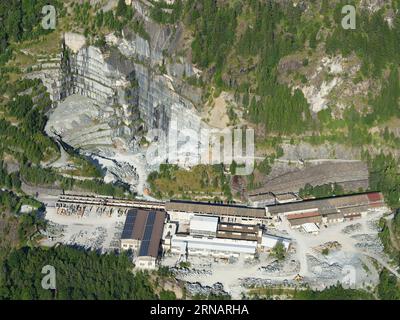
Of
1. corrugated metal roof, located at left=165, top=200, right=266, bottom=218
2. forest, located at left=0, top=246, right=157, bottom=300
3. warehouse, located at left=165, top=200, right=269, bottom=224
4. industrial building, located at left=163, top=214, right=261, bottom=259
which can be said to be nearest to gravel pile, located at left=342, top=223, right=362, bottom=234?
warehouse, located at left=165, top=200, right=269, bottom=224

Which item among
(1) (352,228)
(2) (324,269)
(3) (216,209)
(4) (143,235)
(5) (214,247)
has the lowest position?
(2) (324,269)

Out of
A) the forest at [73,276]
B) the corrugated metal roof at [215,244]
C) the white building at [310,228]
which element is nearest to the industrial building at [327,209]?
the white building at [310,228]

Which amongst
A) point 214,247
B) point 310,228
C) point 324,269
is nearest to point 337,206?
point 310,228

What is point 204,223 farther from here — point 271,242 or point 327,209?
point 327,209

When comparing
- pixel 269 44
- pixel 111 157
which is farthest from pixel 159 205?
pixel 269 44

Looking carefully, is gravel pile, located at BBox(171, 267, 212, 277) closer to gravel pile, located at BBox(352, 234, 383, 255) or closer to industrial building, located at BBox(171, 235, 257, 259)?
industrial building, located at BBox(171, 235, 257, 259)

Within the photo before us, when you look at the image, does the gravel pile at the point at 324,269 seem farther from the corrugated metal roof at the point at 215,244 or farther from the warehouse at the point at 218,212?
the warehouse at the point at 218,212

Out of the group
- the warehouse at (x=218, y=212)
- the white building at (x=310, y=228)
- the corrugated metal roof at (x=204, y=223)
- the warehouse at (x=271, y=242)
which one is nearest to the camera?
the warehouse at (x=271, y=242)
